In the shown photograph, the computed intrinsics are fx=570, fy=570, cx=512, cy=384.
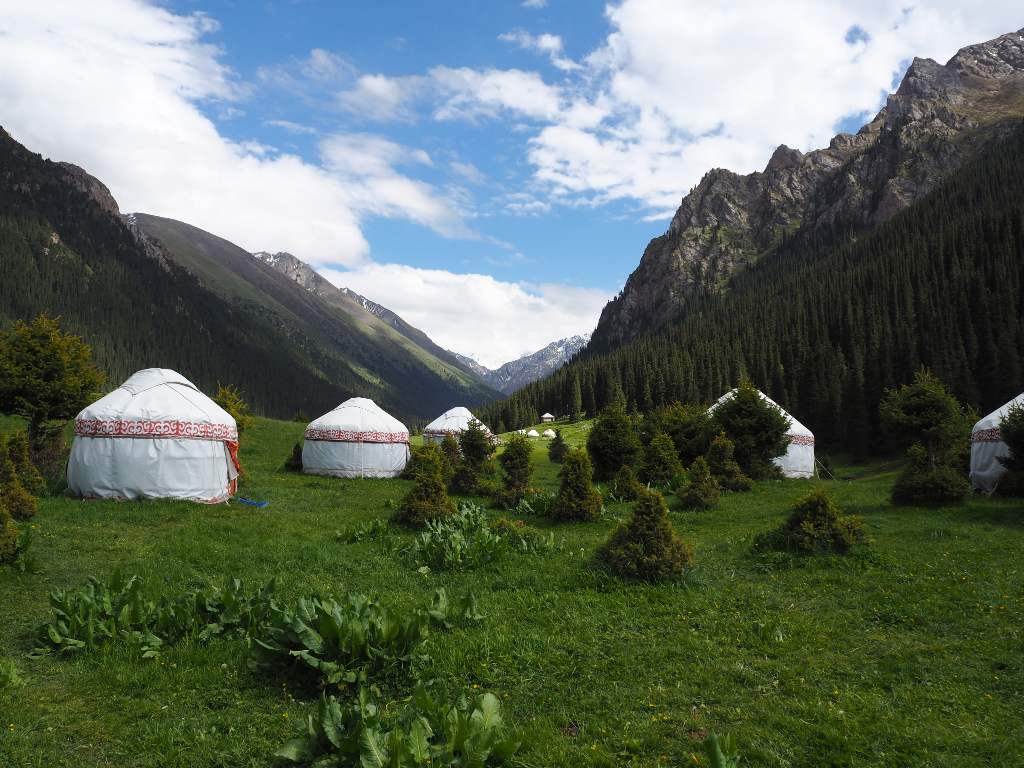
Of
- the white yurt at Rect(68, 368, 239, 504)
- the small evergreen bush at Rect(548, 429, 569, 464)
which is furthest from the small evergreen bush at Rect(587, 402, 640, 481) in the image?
the white yurt at Rect(68, 368, 239, 504)

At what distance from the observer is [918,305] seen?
79000mm

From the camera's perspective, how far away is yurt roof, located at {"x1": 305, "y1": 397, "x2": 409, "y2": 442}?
28266 mm

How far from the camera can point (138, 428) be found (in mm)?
18438

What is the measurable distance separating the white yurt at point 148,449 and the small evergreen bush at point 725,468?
19.2 m

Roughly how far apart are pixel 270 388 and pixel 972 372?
164956 millimetres

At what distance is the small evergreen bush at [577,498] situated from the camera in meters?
17.2

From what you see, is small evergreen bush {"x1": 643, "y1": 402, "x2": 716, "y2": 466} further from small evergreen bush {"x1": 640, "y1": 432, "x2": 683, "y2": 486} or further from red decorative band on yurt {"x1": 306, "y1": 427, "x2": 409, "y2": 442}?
red decorative band on yurt {"x1": 306, "y1": 427, "x2": 409, "y2": 442}

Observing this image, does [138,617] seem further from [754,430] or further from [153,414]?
[754,430]

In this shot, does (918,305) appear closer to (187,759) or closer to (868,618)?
(868,618)

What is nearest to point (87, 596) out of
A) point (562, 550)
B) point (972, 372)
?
point (562, 550)

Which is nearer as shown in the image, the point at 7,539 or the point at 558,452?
the point at 7,539

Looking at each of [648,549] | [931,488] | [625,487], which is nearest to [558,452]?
[625,487]

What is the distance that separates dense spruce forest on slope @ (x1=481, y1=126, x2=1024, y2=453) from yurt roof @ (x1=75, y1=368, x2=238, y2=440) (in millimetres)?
56492

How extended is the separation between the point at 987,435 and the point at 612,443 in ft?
49.4
